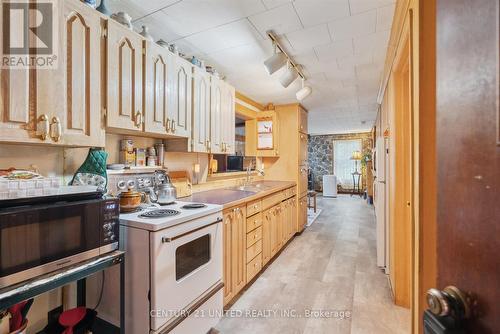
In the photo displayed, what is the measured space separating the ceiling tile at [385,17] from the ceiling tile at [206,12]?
84 centimetres

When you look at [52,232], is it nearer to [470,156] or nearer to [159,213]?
[159,213]

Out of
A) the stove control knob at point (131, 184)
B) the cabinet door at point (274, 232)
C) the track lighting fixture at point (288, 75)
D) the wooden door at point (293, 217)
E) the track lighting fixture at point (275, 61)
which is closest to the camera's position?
the stove control knob at point (131, 184)

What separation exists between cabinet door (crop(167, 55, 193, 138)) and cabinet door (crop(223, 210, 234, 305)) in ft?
2.73

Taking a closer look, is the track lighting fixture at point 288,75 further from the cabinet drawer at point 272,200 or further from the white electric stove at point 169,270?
the white electric stove at point 169,270

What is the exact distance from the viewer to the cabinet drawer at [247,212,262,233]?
2298 mm

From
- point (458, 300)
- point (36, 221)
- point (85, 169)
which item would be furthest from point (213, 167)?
point (458, 300)

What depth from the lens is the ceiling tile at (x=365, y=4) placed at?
151 cm

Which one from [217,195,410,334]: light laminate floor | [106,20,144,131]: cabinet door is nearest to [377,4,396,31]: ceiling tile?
[106,20,144,131]: cabinet door

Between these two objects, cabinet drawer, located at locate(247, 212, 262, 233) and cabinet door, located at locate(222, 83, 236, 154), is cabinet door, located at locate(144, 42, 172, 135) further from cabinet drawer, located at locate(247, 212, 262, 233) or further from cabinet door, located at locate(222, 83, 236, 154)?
cabinet drawer, located at locate(247, 212, 262, 233)

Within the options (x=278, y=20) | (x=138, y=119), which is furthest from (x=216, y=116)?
(x=278, y=20)

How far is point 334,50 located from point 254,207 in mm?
1742

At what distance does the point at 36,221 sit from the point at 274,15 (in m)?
1.84

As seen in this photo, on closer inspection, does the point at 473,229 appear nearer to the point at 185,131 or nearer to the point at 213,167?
the point at 185,131

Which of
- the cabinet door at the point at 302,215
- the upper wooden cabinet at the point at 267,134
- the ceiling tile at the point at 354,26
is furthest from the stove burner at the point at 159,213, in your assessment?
the cabinet door at the point at 302,215
